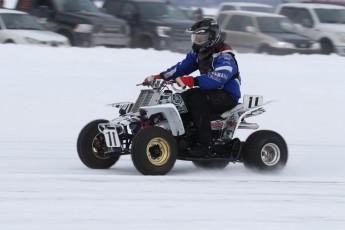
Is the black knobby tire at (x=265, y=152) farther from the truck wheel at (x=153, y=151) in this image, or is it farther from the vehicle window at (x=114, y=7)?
the vehicle window at (x=114, y=7)

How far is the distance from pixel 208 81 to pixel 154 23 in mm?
16575

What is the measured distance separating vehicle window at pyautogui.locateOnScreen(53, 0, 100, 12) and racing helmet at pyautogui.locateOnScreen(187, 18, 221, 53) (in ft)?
53.7

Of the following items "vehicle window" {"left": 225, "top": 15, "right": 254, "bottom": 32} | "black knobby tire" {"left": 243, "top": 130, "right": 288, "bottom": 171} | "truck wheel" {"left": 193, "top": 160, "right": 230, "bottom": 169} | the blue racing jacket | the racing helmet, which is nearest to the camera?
the blue racing jacket

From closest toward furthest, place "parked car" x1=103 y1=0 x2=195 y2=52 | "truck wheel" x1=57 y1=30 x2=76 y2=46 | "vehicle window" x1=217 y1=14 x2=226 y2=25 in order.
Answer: "truck wheel" x1=57 y1=30 x2=76 y2=46 → "parked car" x1=103 y1=0 x2=195 y2=52 → "vehicle window" x1=217 y1=14 x2=226 y2=25

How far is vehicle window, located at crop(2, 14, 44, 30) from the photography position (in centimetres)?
2406

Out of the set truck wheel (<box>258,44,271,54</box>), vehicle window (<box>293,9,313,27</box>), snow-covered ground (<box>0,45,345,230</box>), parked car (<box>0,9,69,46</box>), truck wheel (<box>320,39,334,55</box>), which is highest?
vehicle window (<box>293,9,313,27</box>)

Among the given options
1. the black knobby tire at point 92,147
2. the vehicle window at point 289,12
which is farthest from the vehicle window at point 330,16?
the black knobby tire at point 92,147

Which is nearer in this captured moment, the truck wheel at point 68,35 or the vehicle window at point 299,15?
the truck wheel at point 68,35

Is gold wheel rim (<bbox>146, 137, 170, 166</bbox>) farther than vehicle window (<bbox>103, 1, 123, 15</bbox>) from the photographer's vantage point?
No

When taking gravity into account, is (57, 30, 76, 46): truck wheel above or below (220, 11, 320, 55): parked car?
below

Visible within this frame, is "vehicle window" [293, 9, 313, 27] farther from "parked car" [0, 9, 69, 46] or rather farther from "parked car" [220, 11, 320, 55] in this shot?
"parked car" [0, 9, 69, 46]

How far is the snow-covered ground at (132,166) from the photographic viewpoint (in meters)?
7.56

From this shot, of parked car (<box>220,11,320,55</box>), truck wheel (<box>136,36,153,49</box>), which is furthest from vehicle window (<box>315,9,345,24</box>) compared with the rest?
truck wheel (<box>136,36,153,49</box>)

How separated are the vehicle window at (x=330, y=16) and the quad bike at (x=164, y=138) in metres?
19.2
